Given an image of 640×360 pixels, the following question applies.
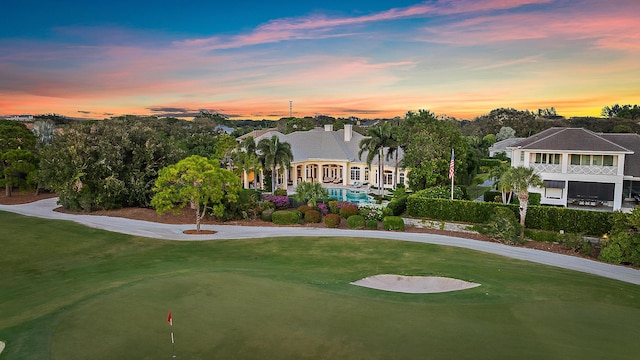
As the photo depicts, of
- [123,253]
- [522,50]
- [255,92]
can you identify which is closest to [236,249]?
[123,253]

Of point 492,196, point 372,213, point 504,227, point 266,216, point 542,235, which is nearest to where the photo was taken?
point 542,235

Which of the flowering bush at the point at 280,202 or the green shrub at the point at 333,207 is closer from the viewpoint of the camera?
the green shrub at the point at 333,207

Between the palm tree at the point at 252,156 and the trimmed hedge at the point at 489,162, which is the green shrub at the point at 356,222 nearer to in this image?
the palm tree at the point at 252,156

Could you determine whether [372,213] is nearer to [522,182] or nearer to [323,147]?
[522,182]

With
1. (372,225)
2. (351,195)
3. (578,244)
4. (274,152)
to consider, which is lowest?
(372,225)

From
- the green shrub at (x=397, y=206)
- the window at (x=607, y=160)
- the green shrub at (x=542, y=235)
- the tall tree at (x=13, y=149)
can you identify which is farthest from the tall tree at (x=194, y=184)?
the window at (x=607, y=160)

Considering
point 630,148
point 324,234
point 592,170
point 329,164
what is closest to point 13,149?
point 329,164

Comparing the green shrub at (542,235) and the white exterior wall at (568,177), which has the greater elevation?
the white exterior wall at (568,177)
